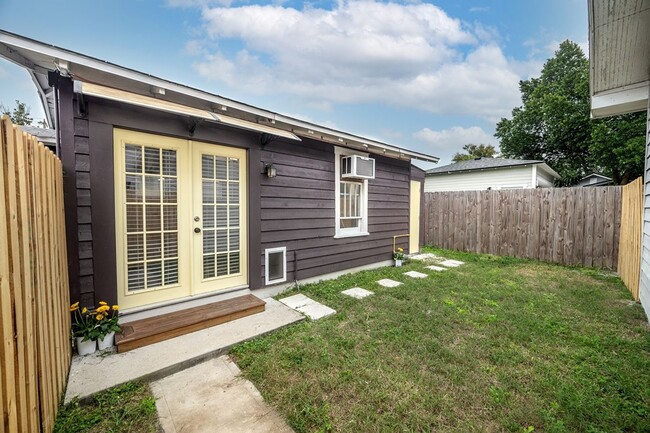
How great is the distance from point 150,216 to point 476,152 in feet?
100

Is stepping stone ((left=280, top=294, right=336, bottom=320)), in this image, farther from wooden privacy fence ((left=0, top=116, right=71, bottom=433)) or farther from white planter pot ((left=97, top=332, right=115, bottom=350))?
wooden privacy fence ((left=0, top=116, right=71, bottom=433))

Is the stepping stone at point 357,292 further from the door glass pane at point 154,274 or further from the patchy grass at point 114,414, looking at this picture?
the patchy grass at point 114,414

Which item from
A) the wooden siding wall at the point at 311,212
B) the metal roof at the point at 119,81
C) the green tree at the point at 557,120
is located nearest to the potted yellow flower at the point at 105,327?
the wooden siding wall at the point at 311,212

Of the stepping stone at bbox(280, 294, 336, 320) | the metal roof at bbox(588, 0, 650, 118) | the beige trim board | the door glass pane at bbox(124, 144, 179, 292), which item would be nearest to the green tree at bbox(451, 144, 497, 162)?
the beige trim board

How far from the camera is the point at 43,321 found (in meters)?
1.51

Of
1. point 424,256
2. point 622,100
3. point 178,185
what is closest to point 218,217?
point 178,185

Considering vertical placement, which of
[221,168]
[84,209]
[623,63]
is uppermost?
[623,63]

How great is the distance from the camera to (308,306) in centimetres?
353

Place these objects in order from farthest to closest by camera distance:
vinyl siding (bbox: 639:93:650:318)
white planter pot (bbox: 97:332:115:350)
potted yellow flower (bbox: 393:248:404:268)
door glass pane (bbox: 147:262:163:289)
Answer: potted yellow flower (bbox: 393:248:404:268) < vinyl siding (bbox: 639:93:650:318) < door glass pane (bbox: 147:262:163:289) < white planter pot (bbox: 97:332:115:350)

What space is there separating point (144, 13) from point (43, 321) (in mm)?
5509

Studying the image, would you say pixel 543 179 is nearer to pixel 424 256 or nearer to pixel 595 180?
pixel 595 180

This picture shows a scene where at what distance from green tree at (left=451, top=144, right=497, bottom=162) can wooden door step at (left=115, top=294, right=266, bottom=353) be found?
27687mm

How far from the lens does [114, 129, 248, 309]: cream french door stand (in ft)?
8.98

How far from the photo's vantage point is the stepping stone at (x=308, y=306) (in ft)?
10.8
